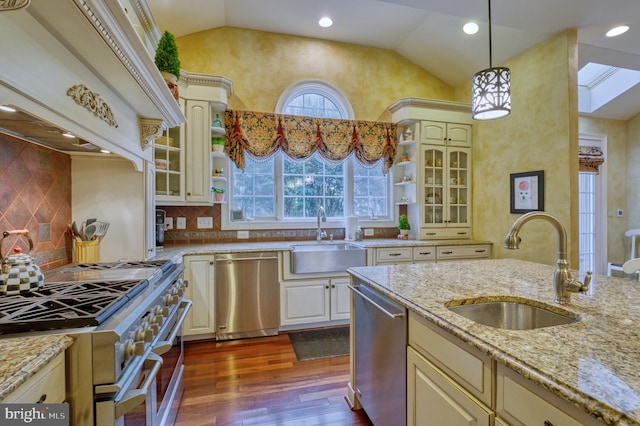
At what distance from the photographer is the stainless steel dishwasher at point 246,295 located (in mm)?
2863

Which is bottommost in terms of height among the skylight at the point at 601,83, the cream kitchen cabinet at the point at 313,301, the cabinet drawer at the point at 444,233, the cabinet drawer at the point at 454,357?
the cream kitchen cabinet at the point at 313,301

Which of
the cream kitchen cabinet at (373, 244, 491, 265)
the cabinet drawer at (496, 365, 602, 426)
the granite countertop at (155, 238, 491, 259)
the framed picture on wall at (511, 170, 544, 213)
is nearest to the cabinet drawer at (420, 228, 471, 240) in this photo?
the granite countertop at (155, 238, 491, 259)

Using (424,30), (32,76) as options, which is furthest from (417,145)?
(32,76)

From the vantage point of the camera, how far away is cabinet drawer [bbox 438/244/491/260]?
3.45m

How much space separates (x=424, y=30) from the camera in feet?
11.6

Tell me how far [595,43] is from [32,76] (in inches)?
168

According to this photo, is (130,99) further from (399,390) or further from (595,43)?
(595,43)

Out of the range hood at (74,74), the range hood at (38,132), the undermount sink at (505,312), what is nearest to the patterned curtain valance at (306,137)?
the range hood at (74,74)

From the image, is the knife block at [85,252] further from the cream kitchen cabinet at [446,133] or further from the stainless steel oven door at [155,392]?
the cream kitchen cabinet at [446,133]

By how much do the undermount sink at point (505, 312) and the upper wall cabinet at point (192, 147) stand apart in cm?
258

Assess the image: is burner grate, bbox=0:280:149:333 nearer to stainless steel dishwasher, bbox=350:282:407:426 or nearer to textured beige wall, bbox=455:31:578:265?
stainless steel dishwasher, bbox=350:282:407:426

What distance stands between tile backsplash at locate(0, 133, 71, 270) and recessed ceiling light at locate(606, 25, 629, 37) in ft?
14.8

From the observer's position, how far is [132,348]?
3.42ft

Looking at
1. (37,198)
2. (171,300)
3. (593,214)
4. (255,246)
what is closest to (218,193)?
(255,246)
